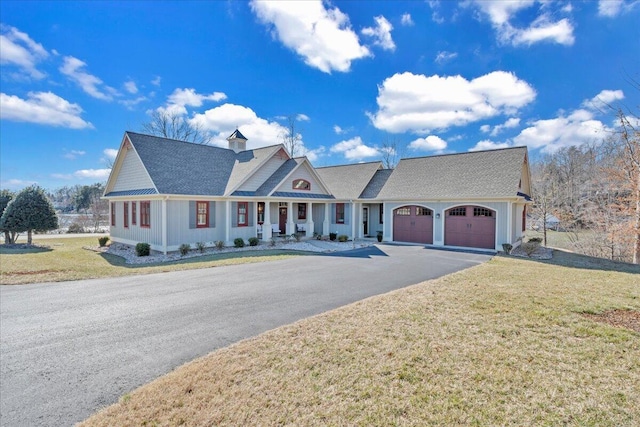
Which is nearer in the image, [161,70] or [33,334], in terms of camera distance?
[33,334]

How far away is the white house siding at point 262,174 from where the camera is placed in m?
19.4

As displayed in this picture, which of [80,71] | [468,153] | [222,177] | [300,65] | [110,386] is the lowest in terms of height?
[110,386]

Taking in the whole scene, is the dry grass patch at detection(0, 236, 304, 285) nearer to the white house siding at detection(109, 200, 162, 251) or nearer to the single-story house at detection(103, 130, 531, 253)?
the white house siding at detection(109, 200, 162, 251)

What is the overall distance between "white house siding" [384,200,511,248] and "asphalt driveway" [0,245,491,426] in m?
6.97

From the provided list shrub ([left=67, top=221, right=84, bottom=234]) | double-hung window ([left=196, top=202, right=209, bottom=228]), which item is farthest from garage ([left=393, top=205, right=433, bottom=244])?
shrub ([left=67, top=221, right=84, bottom=234])

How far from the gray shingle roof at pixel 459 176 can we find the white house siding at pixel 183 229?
438 inches

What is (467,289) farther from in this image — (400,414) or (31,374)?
(31,374)

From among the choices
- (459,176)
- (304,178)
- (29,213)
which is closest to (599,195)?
(459,176)

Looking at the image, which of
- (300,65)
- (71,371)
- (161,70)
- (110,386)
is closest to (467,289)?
(110,386)

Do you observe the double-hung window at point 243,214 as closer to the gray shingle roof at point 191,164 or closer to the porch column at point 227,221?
the porch column at point 227,221

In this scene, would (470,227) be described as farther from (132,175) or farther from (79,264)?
(132,175)

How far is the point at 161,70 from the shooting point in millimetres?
20156

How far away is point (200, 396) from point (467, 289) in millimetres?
7084

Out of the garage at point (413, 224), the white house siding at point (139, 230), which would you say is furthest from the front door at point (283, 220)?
the white house siding at point (139, 230)
